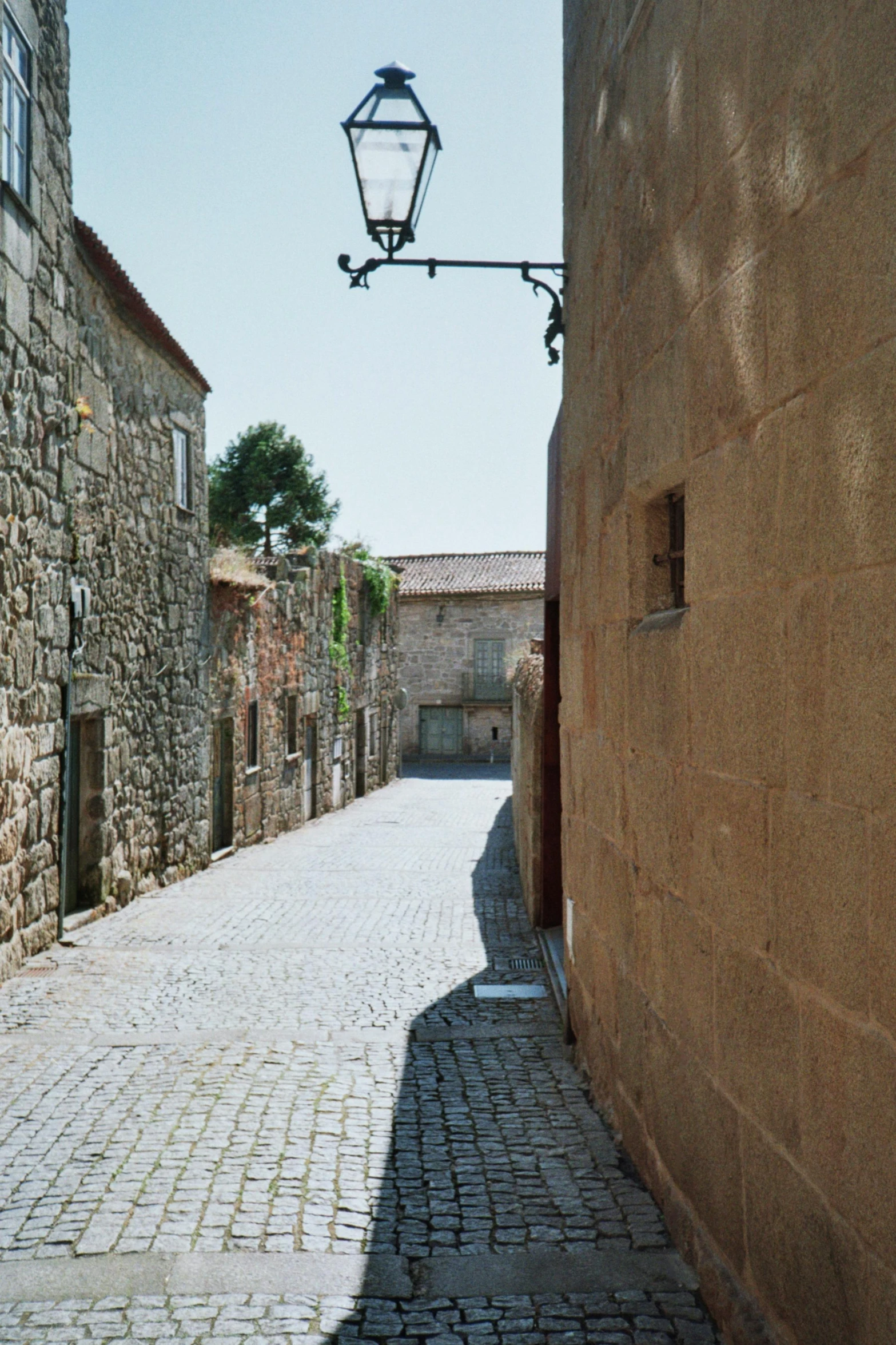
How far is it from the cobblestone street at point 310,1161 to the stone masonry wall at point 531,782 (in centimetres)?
73

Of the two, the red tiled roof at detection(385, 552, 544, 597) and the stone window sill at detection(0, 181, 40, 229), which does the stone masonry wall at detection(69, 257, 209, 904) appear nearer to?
the stone window sill at detection(0, 181, 40, 229)

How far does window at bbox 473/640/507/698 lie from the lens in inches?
1344

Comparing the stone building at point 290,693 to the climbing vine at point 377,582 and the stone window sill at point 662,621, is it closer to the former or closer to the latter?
the climbing vine at point 377,582

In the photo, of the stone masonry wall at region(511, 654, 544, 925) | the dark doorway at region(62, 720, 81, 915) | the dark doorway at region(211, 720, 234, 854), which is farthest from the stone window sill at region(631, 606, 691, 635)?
the dark doorway at region(211, 720, 234, 854)

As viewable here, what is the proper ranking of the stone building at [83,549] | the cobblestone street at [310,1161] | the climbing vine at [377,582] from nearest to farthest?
the cobblestone street at [310,1161]
the stone building at [83,549]
the climbing vine at [377,582]

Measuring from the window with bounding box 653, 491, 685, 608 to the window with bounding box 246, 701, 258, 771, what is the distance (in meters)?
11.1

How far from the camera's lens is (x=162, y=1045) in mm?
5367

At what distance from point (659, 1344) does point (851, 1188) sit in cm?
100

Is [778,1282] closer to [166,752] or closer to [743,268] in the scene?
[743,268]

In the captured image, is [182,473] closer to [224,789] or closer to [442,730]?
[224,789]

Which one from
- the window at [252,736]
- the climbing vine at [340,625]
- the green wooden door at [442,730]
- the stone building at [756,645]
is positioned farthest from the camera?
the green wooden door at [442,730]

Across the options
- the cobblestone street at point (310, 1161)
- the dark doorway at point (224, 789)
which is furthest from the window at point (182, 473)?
the cobblestone street at point (310, 1161)

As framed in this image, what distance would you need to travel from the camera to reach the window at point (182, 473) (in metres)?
11.4

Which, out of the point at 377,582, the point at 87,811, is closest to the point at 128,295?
the point at 87,811
